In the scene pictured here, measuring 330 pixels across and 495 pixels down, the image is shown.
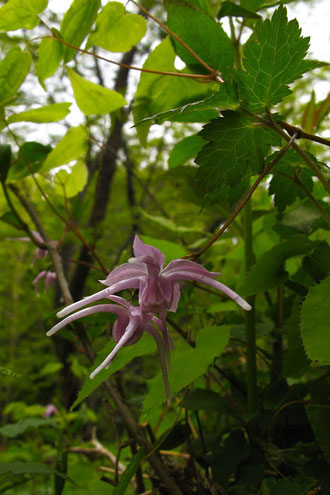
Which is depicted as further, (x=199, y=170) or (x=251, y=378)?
(x=251, y=378)

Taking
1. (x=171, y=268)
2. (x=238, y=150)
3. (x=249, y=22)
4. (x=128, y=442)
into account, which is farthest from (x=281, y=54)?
(x=128, y=442)

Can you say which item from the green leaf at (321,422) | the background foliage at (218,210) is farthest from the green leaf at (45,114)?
the green leaf at (321,422)

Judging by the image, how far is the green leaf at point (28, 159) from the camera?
0.60 m

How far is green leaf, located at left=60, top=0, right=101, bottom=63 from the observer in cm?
45

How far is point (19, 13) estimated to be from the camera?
46 cm

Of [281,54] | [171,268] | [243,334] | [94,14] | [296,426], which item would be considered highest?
[94,14]

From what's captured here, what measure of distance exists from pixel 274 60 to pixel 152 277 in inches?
7.3

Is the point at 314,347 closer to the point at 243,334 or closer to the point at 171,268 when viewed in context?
the point at 171,268

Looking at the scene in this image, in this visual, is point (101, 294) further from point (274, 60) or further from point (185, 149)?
point (185, 149)

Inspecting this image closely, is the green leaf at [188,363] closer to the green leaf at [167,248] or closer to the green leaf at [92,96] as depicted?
the green leaf at [167,248]

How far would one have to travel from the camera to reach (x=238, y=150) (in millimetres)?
328

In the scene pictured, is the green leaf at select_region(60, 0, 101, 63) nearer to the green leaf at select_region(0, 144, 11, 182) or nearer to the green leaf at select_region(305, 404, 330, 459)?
the green leaf at select_region(0, 144, 11, 182)

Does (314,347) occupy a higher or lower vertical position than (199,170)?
lower

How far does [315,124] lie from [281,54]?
0.33 meters
